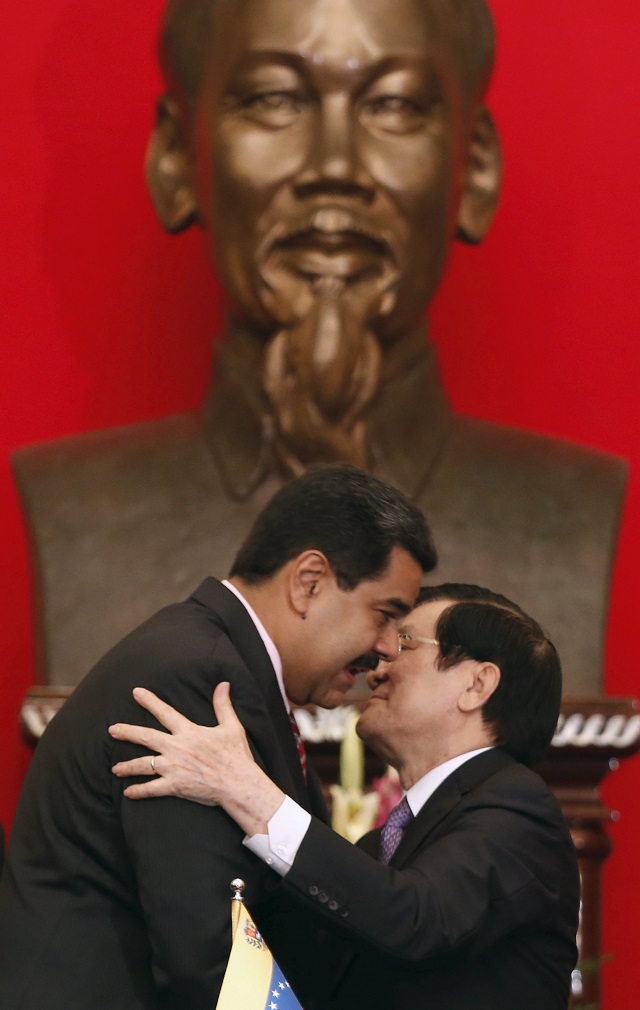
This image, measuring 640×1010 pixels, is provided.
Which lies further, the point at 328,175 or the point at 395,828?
the point at 328,175

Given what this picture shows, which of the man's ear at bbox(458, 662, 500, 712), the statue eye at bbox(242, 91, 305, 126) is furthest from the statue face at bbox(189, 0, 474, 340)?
the man's ear at bbox(458, 662, 500, 712)

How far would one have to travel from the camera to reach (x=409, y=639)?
7.84 ft

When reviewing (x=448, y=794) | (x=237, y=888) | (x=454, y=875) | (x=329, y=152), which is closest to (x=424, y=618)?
(x=448, y=794)

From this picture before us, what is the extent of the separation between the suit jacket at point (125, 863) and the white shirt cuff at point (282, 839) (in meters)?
0.02

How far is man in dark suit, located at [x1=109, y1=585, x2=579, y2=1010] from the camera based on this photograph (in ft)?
6.66

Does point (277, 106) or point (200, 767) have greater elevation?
point (277, 106)

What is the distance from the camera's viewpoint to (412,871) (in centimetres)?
211

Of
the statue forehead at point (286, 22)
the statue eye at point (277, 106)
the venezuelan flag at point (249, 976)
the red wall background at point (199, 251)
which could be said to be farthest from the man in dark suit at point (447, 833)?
the red wall background at point (199, 251)

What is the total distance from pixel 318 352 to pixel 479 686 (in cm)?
107

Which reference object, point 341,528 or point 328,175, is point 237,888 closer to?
point 341,528

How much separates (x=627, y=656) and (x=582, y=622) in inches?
25.0

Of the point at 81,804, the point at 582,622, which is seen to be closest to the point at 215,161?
the point at 582,622

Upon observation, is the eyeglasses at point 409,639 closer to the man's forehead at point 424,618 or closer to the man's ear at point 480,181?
the man's forehead at point 424,618

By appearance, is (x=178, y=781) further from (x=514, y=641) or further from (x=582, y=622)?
(x=582, y=622)
